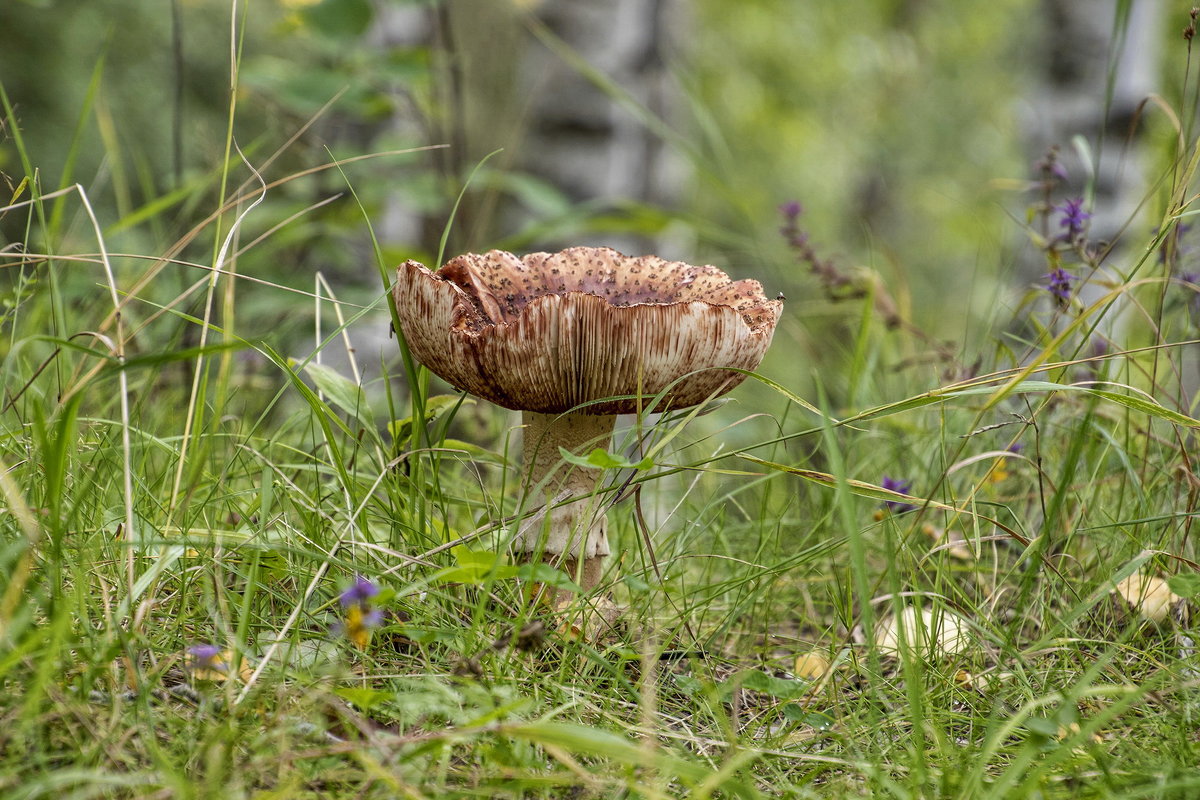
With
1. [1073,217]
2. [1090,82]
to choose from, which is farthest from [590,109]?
[1073,217]

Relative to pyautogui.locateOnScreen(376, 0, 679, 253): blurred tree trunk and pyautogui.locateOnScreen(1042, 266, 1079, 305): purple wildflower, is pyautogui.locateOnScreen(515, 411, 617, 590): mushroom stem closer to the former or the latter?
pyautogui.locateOnScreen(1042, 266, 1079, 305): purple wildflower

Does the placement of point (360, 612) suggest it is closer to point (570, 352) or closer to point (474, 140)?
point (570, 352)

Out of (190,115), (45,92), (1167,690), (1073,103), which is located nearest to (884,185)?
(1073,103)

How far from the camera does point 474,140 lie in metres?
8.46

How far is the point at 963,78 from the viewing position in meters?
13.9

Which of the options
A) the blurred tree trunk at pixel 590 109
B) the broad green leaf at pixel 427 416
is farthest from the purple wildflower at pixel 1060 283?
the blurred tree trunk at pixel 590 109

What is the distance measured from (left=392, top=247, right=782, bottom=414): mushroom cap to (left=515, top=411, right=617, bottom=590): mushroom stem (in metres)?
0.07

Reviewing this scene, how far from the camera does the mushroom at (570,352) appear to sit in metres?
1.64

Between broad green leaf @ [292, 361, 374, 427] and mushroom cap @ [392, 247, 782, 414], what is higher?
mushroom cap @ [392, 247, 782, 414]

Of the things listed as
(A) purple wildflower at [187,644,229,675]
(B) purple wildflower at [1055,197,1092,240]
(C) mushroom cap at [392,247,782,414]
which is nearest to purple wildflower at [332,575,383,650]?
(A) purple wildflower at [187,644,229,675]

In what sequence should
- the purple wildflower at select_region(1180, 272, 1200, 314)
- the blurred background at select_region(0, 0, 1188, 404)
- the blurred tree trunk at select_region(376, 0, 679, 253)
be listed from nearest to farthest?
the purple wildflower at select_region(1180, 272, 1200, 314) → the blurred background at select_region(0, 0, 1188, 404) → the blurred tree trunk at select_region(376, 0, 679, 253)

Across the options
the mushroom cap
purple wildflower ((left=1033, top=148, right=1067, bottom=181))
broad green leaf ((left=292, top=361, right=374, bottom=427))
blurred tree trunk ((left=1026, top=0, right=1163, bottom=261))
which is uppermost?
blurred tree trunk ((left=1026, top=0, right=1163, bottom=261))

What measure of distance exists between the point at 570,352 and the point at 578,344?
0.8 inches

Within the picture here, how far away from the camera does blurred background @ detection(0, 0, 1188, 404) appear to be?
3.04m
